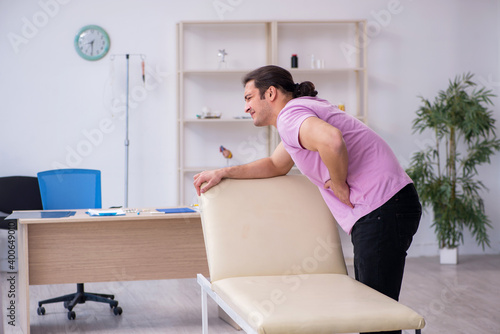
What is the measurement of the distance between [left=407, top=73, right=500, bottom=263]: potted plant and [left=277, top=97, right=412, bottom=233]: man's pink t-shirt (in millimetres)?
3284

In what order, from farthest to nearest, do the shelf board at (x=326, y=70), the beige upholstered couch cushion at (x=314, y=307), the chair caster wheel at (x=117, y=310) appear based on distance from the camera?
the shelf board at (x=326, y=70) → the chair caster wheel at (x=117, y=310) → the beige upholstered couch cushion at (x=314, y=307)

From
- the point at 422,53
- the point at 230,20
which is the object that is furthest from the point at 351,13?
the point at 230,20

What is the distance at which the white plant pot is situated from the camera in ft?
17.0

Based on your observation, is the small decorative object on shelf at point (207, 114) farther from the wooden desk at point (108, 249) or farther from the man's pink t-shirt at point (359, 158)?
the man's pink t-shirt at point (359, 158)

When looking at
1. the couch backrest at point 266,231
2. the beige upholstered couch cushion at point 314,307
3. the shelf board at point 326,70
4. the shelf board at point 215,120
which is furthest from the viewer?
the shelf board at point 326,70

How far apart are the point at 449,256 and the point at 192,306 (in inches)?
97.0

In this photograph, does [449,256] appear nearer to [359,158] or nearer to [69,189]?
[69,189]

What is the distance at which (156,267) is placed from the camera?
3.41m

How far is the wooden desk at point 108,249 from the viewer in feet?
10.7

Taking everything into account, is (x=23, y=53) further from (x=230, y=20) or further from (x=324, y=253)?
(x=324, y=253)

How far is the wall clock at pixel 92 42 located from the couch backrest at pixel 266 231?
3.44m

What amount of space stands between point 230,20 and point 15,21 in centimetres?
186

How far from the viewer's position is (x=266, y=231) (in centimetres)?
219

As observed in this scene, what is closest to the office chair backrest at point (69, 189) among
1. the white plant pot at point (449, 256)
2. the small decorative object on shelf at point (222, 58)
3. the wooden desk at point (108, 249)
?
the wooden desk at point (108, 249)
